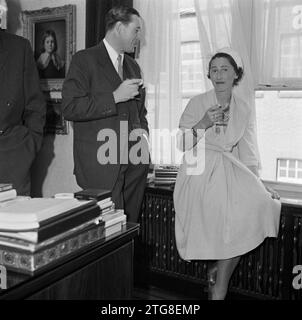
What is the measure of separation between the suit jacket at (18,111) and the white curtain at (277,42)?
63.7 inches

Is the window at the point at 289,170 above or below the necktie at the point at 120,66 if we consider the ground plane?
below

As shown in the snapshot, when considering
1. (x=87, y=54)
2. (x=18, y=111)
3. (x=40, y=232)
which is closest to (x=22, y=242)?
(x=40, y=232)

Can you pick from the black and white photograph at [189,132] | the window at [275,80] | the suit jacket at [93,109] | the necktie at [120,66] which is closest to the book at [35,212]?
the black and white photograph at [189,132]

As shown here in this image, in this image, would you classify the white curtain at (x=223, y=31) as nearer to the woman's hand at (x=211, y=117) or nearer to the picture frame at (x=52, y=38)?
the woman's hand at (x=211, y=117)

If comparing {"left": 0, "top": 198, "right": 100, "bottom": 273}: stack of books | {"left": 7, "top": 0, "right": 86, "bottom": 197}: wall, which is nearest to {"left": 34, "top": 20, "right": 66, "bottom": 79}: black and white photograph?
{"left": 7, "top": 0, "right": 86, "bottom": 197}: wall

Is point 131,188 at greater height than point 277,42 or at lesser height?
lesser

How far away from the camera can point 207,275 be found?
129 inches

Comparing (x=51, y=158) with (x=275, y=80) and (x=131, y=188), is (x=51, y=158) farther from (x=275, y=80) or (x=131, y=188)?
(x=275, y=80)

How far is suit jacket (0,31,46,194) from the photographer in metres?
2.86

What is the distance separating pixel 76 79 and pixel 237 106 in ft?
3.65

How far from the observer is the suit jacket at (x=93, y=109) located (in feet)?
9.36

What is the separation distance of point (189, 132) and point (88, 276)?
1.70 m

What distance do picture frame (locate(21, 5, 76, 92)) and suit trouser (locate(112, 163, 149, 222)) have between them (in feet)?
4.77

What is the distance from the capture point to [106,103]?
9.30ft
